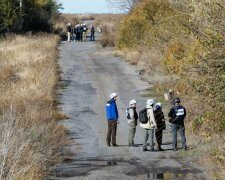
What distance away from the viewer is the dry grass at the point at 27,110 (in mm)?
11994

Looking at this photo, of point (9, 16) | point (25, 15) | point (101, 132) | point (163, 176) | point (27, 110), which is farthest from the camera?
point (25, 15)

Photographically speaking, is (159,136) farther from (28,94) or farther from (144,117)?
(28,94)

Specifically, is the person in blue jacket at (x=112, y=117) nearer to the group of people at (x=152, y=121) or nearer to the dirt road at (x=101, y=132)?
the group of people at (x=152, y=121)

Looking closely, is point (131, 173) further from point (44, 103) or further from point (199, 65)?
point (44, 103)

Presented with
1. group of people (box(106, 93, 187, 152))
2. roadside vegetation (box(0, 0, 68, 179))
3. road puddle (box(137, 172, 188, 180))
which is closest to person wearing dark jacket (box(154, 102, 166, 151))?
group of people (box(106, 93, 187, 152))

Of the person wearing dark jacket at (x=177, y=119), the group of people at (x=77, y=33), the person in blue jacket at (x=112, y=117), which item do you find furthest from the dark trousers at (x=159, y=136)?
the group of people at (x=77, y=33)

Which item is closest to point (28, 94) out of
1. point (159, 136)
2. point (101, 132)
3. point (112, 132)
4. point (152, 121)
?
point (101, 132)

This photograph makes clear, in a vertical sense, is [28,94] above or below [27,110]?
below

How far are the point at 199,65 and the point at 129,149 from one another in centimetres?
606

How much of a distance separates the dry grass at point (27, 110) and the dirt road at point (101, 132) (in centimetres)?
74

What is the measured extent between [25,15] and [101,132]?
123 ft

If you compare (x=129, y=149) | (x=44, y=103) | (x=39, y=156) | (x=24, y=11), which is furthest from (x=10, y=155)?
(x=24, y=11)

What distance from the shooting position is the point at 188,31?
13781 millimetres

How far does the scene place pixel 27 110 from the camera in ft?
64.0
